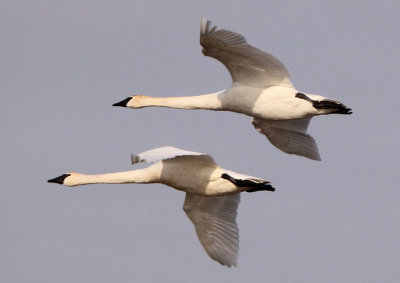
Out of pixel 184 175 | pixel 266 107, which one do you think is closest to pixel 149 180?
pixel 184 175

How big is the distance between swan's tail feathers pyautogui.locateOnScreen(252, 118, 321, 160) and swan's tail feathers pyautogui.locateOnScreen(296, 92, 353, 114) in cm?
271

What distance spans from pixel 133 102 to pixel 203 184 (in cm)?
370

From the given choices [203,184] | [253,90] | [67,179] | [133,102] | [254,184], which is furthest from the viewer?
[133,102]

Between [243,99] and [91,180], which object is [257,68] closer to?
[243,99]

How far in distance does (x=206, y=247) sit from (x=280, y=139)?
3.21 meters

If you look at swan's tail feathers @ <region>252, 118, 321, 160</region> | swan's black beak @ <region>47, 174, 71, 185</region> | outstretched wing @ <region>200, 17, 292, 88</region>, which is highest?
outstretched wing @ <region>200, 17, 292, 88</region>

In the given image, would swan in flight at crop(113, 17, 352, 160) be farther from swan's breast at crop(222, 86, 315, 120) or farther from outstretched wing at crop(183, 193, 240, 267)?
outstretched wing at crop(183, 193, 240, 267)

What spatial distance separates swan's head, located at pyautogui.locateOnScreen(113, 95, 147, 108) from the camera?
30500 millimetres

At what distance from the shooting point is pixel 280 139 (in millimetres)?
31000

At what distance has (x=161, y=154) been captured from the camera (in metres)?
26.4

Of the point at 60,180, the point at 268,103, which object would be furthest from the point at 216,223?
the point at 60,180

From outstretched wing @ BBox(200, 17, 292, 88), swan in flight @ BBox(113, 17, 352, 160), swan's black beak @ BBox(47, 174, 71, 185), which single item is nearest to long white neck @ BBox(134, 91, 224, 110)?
swan in flight @ BBox(113, 17, 352, 160)

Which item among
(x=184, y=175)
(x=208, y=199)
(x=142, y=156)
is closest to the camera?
(x=142, y=156)

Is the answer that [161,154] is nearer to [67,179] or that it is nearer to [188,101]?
[188,101]
